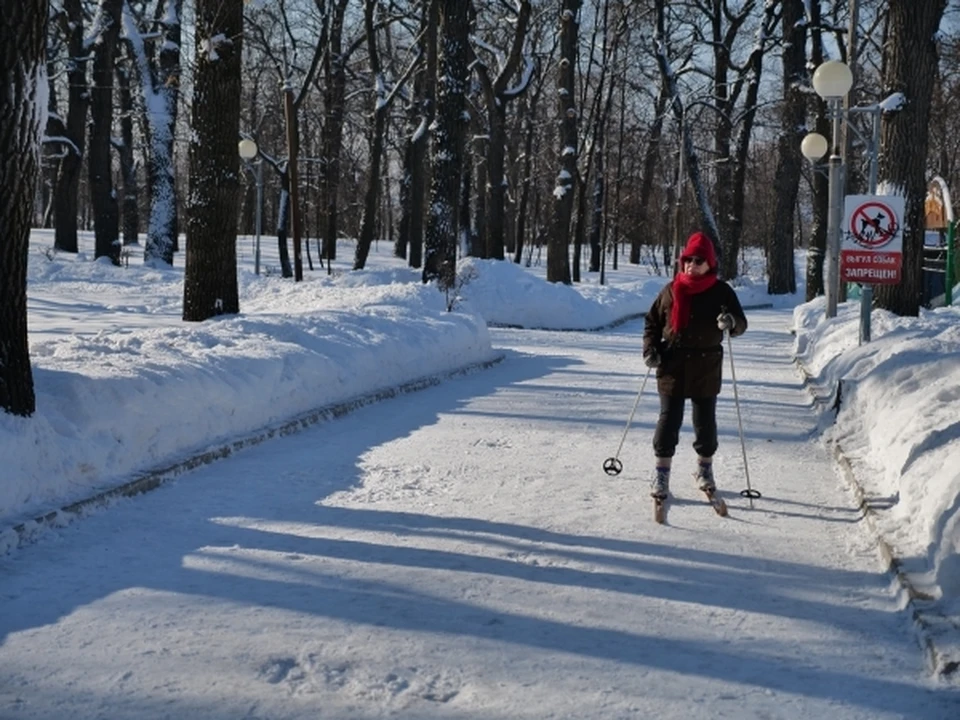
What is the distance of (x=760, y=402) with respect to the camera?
12.9m

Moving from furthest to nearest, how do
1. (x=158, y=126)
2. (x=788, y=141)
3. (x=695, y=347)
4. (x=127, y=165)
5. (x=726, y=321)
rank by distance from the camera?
(x=127, y=165) < (x=788, y=141) < (x=158, y=126) < (x=695, y=347) < (x=726, y=321)

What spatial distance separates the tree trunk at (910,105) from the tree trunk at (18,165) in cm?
1177

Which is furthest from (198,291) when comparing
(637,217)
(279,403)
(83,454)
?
(637,217)

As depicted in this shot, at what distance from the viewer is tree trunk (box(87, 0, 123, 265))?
31.6m

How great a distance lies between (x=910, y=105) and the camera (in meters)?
15.0

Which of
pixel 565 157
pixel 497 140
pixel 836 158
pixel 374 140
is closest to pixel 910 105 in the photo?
pixel 836 158

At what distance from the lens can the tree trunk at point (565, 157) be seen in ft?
102

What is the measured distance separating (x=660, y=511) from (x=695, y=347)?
1.13 meters

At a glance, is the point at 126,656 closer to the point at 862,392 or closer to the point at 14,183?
the point at 14,183

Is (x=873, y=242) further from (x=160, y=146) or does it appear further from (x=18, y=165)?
(x=160, y=146)

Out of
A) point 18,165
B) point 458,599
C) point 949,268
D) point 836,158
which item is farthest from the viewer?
point 949,268

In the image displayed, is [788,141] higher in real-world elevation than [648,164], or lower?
lower

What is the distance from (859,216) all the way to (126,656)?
35.5ft

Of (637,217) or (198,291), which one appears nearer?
(198,291)
